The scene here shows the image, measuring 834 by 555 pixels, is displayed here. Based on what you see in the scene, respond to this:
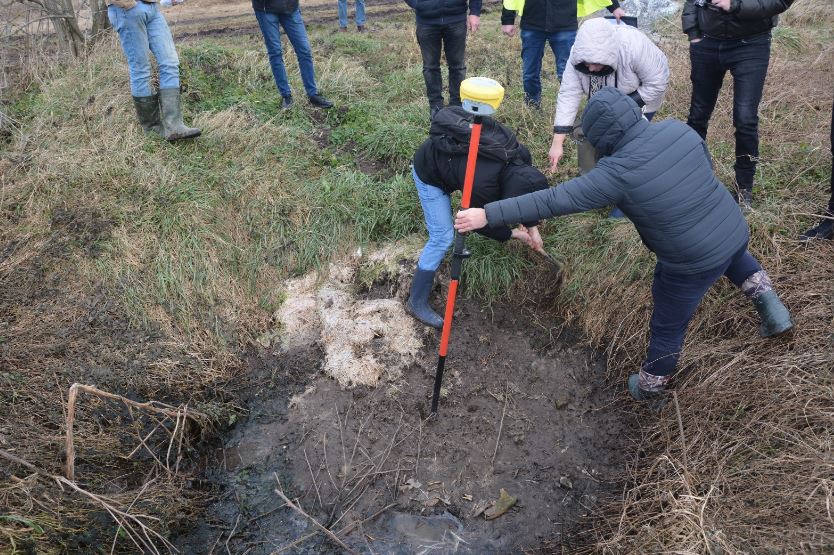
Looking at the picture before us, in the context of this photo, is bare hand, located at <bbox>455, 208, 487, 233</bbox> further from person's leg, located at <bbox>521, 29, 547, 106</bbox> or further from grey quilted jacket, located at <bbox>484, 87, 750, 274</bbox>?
person's leg, located at <bbox>521, 29, 547, 106</bbox>

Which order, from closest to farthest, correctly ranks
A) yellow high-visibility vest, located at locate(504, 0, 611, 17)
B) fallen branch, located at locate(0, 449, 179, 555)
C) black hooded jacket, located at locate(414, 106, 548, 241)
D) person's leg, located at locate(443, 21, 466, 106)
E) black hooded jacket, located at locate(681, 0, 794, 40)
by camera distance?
fallen branch, located at locate(0, 449, 179, 555)
black hooded jacket, located at locate(414, 106, 548, 241)
black hooded jacket, located at locate(681, 0, 794, 40)
yellow high-visibility vest, located at locate(504, 0, 611, 17)
person's leg, located at locate(443, 21, 466, 106)

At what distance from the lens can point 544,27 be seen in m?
5.09

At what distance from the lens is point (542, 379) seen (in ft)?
13.1

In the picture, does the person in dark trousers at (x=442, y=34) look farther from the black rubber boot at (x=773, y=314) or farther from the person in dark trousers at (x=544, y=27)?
the black rubber boot at (x=773, y=314)

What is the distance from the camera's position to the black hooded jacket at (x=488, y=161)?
3.20 meters

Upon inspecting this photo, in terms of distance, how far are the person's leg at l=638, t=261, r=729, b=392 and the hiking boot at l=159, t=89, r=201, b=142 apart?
4314mm

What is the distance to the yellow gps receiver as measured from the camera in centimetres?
284

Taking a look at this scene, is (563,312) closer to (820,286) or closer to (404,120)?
(820,286)

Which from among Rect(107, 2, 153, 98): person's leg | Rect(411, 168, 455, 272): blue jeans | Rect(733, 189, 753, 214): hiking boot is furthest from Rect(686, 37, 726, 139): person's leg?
Rect(107, 2, 153, 98): person's leg

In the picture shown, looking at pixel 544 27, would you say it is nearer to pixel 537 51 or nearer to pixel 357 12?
pixel 537 51

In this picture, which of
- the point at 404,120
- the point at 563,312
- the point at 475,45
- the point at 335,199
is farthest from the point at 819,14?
the point at 335,199

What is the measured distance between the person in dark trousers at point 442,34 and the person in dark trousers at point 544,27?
1.62ft

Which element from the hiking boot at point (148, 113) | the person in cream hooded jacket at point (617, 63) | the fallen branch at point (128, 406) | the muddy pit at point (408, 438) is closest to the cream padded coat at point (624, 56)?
the person in cream hooded jacket at point (617, 63)

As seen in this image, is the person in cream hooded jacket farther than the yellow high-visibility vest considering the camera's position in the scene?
No
